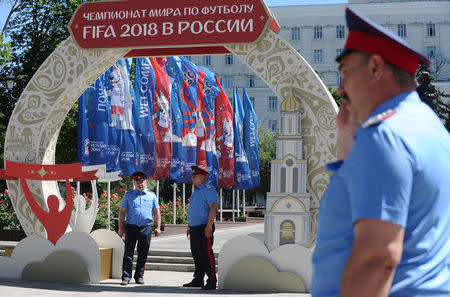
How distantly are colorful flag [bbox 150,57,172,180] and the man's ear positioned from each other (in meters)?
17.9

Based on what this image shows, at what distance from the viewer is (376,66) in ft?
6.45

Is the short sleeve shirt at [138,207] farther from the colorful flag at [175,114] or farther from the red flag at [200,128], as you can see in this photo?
the red flag at [200,128]

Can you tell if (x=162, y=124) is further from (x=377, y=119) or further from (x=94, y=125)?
(x=377, y=119)

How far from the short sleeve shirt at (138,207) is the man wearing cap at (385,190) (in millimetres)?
8831

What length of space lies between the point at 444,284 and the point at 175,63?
764 inches

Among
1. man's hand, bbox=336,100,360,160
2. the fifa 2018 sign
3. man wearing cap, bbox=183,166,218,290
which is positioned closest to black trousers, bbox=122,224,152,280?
man wearing cap, bbox=183,166,218,290

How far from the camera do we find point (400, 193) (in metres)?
1.75

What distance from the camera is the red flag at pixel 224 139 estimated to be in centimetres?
2541

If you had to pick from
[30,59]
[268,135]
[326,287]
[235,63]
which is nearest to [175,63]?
[30,59]

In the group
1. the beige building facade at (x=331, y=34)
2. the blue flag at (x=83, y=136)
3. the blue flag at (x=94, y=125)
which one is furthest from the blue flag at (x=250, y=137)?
the beige building facade at (x=331, y=34)

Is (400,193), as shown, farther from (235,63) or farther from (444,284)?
(235,63)

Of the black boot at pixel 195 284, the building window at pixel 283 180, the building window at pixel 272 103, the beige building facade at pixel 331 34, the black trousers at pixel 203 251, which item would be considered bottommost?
the black boot at pixel 195 284

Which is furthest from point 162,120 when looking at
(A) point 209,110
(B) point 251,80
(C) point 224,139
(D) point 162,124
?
(B) point 251,80

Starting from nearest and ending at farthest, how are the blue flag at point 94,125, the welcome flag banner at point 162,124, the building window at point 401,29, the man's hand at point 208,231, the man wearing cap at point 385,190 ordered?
the man wearing cap at point 385,190 < the man's hand at point 208,231 < the blue flag at point 94,125 < the welcome flag banner at point 162,124 < the building window at point 401,29
